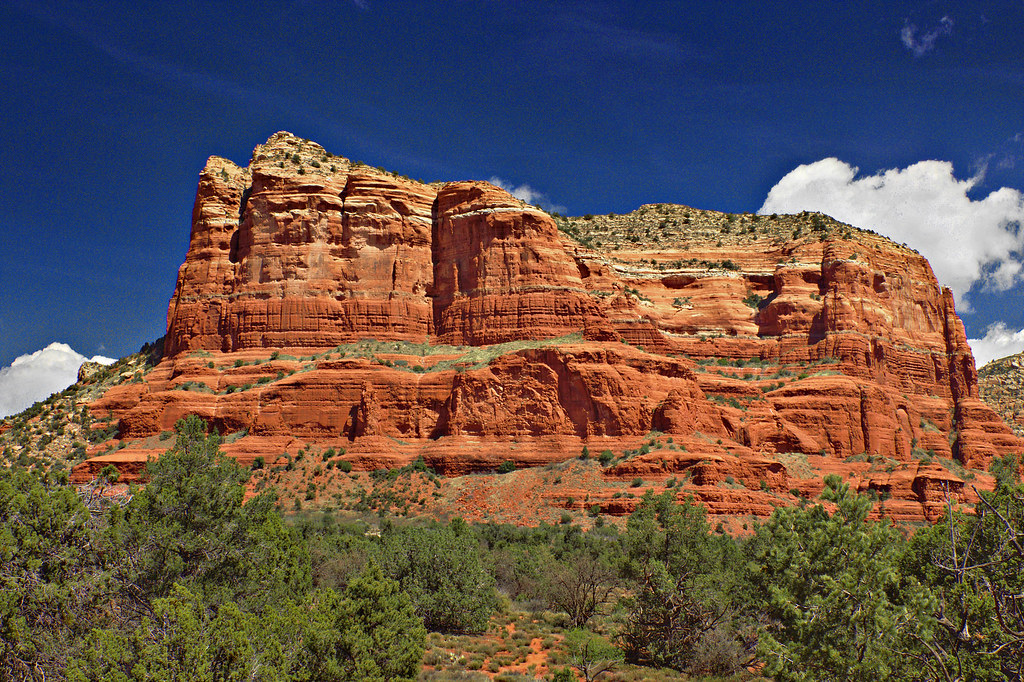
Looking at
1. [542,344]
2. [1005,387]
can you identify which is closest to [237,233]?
[542,344]

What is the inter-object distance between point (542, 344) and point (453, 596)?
38.3 metres

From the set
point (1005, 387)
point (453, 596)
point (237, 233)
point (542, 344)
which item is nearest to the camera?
point (453, 596)

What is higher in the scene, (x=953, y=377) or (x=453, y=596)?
(x=953, y=377)

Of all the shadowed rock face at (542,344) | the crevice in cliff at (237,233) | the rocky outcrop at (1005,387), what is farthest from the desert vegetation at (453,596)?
the rocky outcrop at (1005,387)

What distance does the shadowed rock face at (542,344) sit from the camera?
5609 cm

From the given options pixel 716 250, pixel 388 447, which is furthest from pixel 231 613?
pixel 716 250

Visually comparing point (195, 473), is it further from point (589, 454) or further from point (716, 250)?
point (716, 250)

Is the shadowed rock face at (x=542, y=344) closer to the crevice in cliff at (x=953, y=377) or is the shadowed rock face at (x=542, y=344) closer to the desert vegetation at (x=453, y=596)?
the crevice in cliff at (x=953, y=377)

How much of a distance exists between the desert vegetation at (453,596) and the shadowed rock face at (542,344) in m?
22.5

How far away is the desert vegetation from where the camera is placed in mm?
10633

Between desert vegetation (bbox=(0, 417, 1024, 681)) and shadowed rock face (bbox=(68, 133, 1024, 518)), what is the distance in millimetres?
22468

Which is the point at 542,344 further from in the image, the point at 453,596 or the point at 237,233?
the point at 453,596

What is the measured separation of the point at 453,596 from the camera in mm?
26344

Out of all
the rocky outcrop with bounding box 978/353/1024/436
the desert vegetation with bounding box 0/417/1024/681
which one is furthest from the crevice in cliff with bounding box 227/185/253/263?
the rocky outcrop with bounding box 978/353/1024/436
